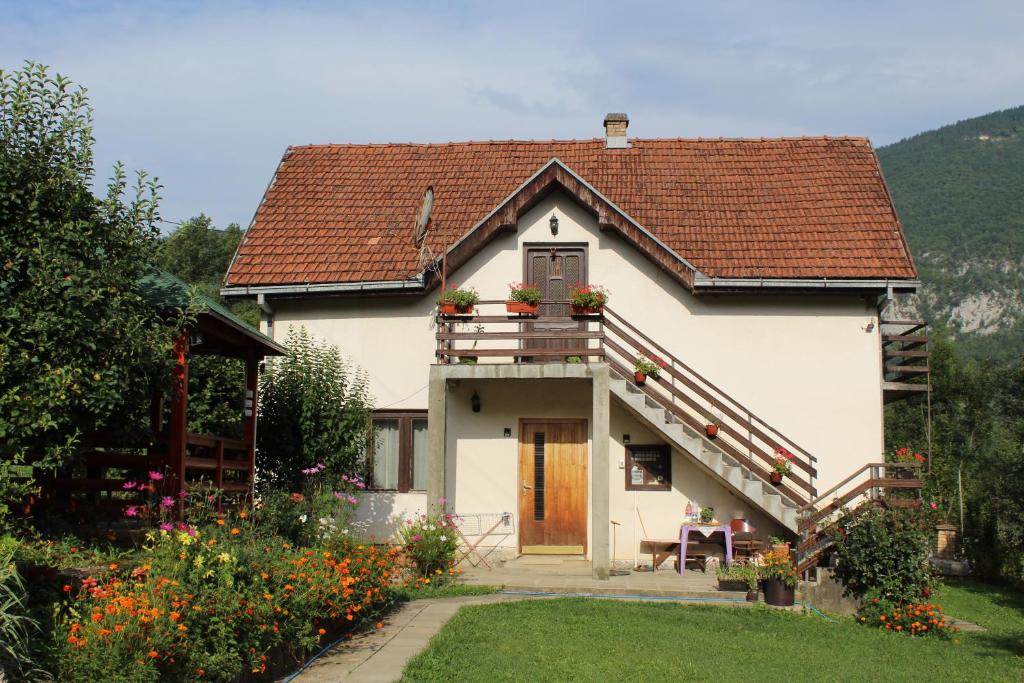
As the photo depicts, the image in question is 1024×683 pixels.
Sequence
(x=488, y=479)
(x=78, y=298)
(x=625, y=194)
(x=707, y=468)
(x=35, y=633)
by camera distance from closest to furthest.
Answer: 1. (x=35, y=633)
2. (x=78, y=298)
3. (x=707, y=468)
4. (x=488, y=479)
5. (x=625, y=194)

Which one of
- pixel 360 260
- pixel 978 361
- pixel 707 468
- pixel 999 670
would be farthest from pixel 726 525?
pixel 978 361

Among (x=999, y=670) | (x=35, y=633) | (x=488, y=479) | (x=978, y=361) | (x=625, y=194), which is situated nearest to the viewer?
(x=35, y=633)

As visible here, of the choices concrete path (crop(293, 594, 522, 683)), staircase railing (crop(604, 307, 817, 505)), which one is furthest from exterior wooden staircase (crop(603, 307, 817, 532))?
concrete path (crop(293, 594, 522, 683))

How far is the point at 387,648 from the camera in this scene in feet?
35.2

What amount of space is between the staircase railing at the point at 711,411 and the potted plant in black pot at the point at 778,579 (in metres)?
2.29

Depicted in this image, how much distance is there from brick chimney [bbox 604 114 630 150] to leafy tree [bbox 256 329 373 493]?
24.8 ft

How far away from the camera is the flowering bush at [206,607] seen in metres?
7.62

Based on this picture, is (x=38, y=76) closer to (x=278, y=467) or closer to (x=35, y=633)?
(x=35, y=633)

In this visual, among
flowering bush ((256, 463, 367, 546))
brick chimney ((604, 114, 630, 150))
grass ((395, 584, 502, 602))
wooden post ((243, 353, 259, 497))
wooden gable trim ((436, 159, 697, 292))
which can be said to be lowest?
grass ((395, 584, 502, 602))

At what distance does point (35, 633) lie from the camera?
7707 millimetres

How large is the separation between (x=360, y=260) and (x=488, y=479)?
439 cm

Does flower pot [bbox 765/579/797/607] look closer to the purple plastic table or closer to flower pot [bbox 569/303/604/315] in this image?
the purple plastic table

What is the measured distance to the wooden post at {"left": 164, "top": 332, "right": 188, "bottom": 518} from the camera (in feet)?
40.1

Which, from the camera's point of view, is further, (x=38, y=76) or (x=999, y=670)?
(x=999, y=670)
